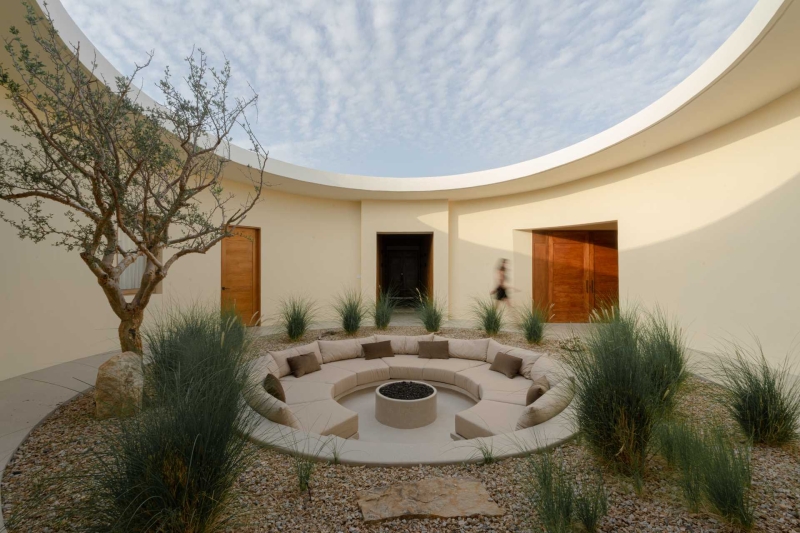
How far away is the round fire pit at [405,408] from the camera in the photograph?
4.02m

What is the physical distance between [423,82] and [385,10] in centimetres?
229

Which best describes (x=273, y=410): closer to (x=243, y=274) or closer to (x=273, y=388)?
(x=273, y=388)

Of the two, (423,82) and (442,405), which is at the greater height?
(423,82)

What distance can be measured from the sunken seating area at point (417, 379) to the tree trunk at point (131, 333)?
119cm

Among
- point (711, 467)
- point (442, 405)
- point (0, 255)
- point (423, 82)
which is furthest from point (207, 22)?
point (711, 467)

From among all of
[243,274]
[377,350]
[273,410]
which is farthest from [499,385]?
[243,274]

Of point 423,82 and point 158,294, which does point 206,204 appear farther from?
point 423,82

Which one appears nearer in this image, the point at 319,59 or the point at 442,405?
the point at 442,405

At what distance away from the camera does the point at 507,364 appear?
4.86 meters

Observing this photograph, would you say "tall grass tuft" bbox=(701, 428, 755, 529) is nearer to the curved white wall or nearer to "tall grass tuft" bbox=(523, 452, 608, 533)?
"tall grass tuft" bbox=(523, 452, 608, 533)

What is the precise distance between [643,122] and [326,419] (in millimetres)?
5707

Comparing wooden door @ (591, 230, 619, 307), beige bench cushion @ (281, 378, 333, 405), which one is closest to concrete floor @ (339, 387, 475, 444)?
beige bench cushion @ (281, 378, 333, 405)

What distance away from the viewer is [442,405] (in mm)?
4723

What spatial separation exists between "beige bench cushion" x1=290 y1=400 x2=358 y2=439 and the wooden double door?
21.4 feet
